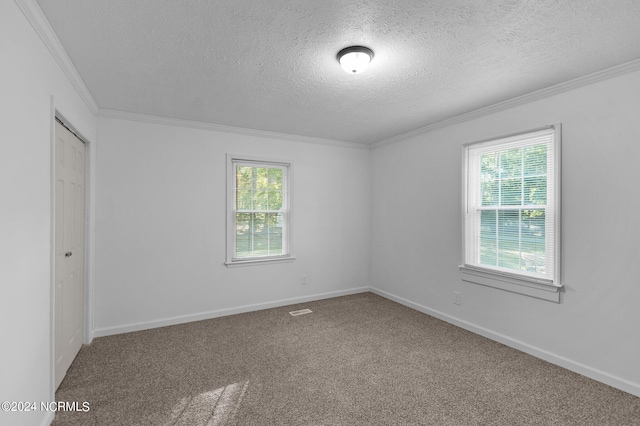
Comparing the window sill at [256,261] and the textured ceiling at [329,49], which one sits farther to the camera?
the window sill at [256,261]

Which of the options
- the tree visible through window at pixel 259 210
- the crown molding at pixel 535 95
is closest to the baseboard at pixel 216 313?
the tree visible through window at pixel 259 210

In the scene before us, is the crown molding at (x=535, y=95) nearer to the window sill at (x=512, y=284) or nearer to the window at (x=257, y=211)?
the window sill at (x=512, y=284)

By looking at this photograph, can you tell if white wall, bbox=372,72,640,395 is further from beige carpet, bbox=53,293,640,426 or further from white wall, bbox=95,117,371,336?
white wall, bbox=95,117,371,336

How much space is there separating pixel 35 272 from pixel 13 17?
134cm

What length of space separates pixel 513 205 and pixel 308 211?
2.64 metres

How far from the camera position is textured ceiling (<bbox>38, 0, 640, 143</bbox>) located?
5.92ft

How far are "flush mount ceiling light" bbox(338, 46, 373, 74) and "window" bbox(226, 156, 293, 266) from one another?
2.36m

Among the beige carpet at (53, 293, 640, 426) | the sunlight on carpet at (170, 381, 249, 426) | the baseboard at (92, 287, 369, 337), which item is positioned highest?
the baseboard at (92, 287, 369, 337)

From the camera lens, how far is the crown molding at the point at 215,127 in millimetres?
3547

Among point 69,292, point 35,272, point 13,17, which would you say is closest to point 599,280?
point 35,272

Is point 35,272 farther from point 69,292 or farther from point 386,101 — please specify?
point 386,101

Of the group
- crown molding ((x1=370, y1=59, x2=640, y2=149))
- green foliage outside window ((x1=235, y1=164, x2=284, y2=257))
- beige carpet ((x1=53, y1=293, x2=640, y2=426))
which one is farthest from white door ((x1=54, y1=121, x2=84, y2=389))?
crown molding ((x1=370, y1=59, x2=640, y2=149))

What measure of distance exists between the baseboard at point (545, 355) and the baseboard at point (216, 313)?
1.28m

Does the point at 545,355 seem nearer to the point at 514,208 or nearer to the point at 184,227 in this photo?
the point at 514,208
